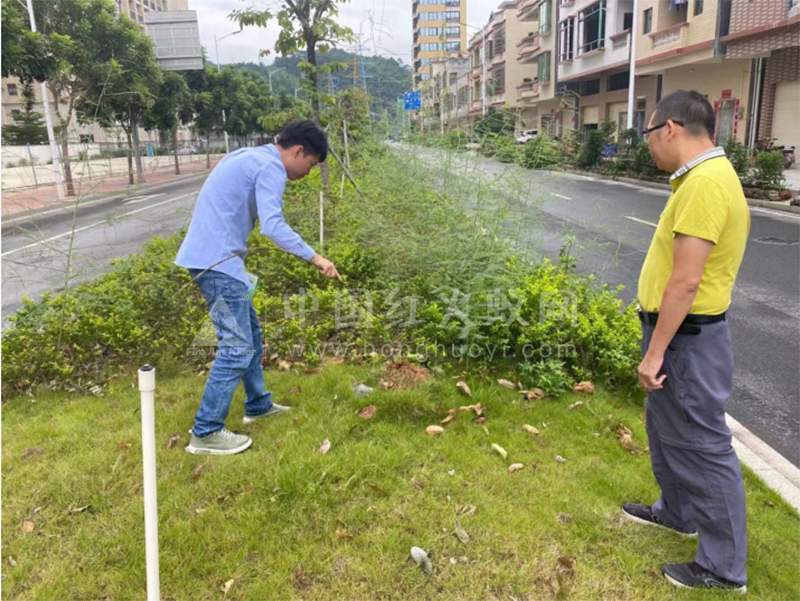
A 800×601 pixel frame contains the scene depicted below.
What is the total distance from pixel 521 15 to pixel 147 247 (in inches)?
1536

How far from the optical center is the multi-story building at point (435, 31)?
6.06 metres

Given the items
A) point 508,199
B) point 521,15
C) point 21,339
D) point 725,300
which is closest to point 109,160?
point 21,339

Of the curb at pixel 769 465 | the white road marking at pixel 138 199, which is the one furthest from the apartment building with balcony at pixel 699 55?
the white road marking at pixel 138 199

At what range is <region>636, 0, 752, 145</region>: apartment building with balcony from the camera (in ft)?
64.6

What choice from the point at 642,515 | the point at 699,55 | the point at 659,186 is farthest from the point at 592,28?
the point at 642,515

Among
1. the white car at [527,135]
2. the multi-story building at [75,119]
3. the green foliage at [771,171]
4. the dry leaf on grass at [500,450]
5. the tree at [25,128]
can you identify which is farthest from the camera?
the green foliage at [771,171]

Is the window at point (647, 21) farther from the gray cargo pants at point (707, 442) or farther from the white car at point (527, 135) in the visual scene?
the gray cargo pants at point (707, 442)

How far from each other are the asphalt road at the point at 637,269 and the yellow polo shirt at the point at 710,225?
1.91m

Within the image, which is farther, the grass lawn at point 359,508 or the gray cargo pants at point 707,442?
the grass lawn at point 359,508

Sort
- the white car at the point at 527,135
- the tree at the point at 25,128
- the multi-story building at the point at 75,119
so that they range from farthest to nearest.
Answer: the tree at the point at 25,128
the white car at the point at 527,135
the multi-story building at the point at 75,119

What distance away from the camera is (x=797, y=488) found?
9.79 feet

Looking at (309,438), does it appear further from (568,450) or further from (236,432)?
(568,450)

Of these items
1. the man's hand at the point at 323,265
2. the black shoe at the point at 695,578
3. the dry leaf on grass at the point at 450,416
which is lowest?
the black shoe at the point at 695,578

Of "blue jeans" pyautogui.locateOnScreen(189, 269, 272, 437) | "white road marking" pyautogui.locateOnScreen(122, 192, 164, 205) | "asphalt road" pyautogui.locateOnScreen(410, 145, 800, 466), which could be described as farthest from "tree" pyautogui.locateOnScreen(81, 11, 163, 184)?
"blue jeans" pyautogui.locateOnScreen(189, 269, 272, 437)
